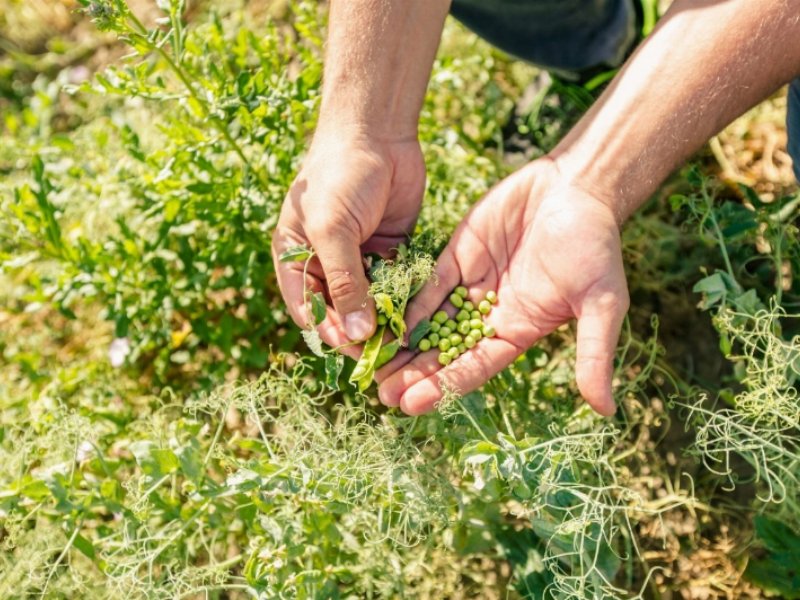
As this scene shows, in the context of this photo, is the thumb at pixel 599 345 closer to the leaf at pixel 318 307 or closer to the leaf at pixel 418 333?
the leaf at pixel 418 333

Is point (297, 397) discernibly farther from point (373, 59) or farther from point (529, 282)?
point (373, 59)

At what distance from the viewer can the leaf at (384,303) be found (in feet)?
6.00

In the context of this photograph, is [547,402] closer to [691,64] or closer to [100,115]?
[691,64]

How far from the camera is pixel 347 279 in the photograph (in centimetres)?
187

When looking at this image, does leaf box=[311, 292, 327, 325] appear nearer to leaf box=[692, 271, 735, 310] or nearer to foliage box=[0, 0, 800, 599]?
foliage box=[0, 0, 800, 599]

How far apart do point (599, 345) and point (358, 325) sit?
55cm

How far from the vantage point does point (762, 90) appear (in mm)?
1849

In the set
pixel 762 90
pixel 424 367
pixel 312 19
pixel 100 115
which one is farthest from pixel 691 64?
pixel 100 115

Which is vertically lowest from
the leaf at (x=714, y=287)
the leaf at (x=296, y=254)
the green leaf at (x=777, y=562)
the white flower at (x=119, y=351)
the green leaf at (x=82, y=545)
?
the green leaf at (x=777, y=562)

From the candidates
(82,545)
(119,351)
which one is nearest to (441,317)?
(82,545)

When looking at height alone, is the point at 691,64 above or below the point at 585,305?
above

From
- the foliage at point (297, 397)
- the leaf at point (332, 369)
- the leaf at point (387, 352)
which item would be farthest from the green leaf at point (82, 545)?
the leaf at point (387, 352)

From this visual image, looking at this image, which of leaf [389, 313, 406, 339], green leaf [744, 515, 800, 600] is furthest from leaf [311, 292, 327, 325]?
green leaf [744, 515, 800, 600]

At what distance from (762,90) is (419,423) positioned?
1100mm
